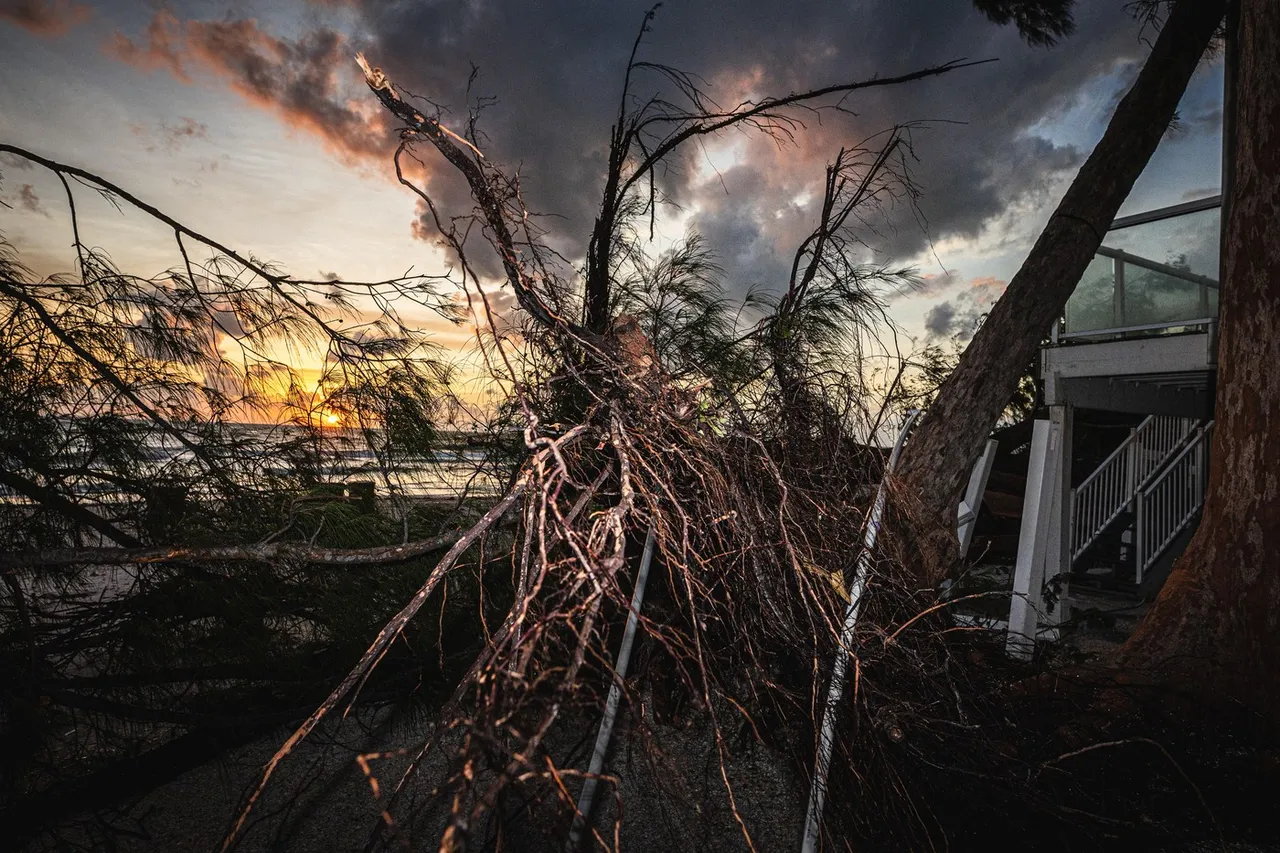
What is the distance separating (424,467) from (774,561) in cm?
209

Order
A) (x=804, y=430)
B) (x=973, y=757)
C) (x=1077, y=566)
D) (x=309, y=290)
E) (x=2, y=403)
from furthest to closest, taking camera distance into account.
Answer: (x=1077, y=566)
(x=309, y=290)
(x=2, y=403)
(x=804, y=430)
(x=973, y=757)

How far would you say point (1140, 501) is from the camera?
678 centimetres

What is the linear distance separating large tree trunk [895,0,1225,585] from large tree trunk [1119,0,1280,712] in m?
0.46

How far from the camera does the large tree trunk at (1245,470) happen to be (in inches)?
111

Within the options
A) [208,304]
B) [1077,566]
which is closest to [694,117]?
[208,304]

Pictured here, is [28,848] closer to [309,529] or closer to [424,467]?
[309,529]

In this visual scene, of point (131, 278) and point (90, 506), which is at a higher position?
point (131, 278)

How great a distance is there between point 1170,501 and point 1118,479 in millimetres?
573

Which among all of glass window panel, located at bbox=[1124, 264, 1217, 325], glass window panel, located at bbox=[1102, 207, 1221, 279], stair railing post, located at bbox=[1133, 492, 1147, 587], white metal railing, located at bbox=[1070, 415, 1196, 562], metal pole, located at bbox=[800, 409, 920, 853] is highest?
glass window panel, located at bbox=[1102, 207, 1221, 279]

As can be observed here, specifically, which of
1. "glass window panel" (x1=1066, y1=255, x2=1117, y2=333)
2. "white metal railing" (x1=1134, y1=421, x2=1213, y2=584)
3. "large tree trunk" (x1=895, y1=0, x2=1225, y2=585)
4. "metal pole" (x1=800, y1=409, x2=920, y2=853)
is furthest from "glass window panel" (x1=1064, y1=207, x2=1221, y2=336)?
"metal pole" (x1=800, y1=409, x2=920, y2=853)

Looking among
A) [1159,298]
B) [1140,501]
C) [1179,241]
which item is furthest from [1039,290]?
[1140,501]

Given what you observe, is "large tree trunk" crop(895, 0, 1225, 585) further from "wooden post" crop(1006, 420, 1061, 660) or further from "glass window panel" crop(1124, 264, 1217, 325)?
"glass window panel" crop(1124, 264, 1217, 325)

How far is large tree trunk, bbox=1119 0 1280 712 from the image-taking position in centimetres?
282

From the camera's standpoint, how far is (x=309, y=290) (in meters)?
2.83
